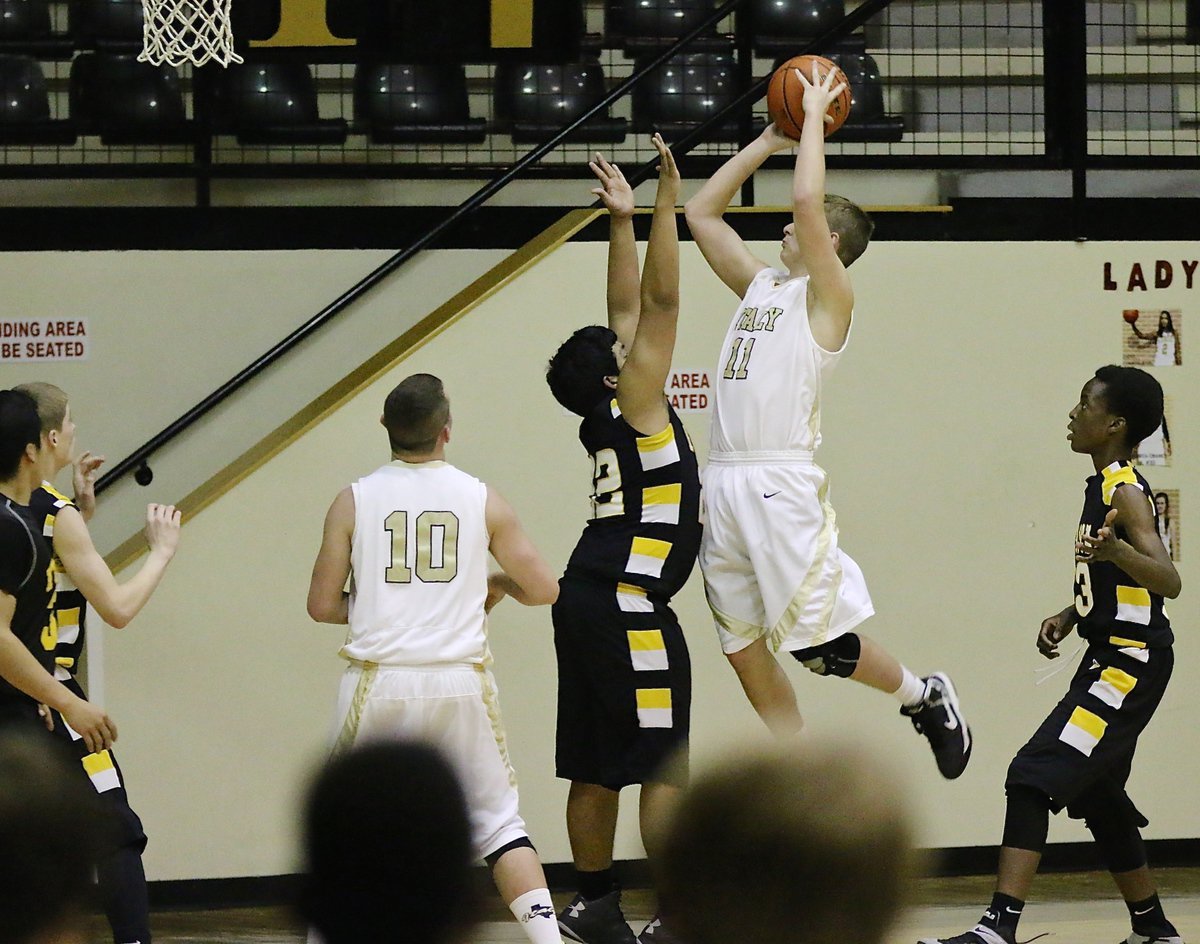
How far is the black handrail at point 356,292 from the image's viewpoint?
19.2ft

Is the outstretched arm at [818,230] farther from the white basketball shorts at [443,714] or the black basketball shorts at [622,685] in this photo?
the white basketball shorts at [443,714]

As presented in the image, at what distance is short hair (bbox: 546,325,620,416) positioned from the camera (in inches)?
186

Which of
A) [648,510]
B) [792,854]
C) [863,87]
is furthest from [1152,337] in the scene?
[792,854]

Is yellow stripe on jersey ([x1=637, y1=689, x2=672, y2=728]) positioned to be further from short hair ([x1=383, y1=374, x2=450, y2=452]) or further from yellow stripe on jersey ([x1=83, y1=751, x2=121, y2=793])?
yellow stripe on jersey ([x1=83, y1=751, x2=121, y2=793])

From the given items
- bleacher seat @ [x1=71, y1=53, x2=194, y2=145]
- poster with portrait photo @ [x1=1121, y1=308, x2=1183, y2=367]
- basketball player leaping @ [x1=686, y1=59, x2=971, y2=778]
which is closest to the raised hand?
basketball player leaping @ [x1=686, y1=59, x2=971, y2=778]

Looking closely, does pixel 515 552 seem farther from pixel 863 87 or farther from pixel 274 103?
pixel 863 87

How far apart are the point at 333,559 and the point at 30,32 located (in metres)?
4.62

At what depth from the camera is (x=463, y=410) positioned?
5941 mm

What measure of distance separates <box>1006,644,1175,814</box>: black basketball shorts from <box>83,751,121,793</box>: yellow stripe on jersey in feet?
8.19

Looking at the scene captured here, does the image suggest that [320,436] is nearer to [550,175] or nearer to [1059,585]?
[550,175]

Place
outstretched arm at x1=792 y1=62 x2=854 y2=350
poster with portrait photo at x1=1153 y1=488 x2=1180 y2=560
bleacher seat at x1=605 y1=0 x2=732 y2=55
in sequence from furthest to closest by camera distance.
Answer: bleacher seat at x1=605 y1=0 x2=732 y2=55 < poster with portrait photo at x1=1153 y1=488 x2=1180 y2=560 < outstretched arm at x1=792 y1=62 x2=854 y2=350

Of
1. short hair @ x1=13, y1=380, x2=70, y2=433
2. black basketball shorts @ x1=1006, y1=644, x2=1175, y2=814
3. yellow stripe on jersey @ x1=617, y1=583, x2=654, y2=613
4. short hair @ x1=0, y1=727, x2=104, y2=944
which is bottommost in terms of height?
black basketball shorts @ x1=1006, y1=644, x2=1175, y2=814

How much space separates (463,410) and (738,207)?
1285 millimetres

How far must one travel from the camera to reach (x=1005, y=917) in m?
4.53
